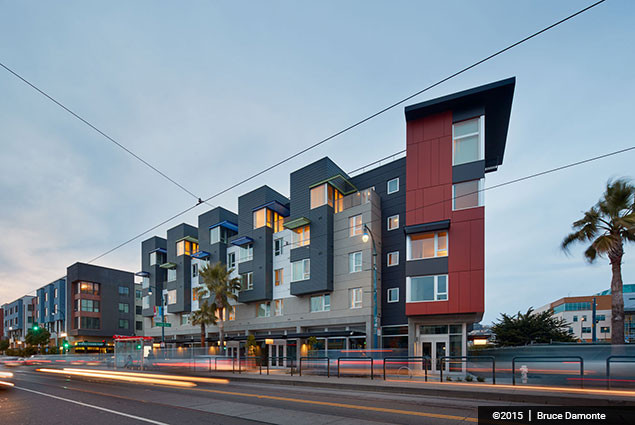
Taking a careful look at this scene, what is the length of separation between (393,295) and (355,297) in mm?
3153

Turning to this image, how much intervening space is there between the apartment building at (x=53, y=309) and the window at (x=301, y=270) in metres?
65.5

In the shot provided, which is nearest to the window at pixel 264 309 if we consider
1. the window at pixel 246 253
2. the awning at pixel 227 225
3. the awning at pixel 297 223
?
the window at pixel 246 253

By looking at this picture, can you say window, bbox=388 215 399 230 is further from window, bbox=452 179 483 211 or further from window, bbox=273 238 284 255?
window, bbox=273 238 284 255

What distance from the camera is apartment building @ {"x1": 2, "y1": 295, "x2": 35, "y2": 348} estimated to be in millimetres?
97750

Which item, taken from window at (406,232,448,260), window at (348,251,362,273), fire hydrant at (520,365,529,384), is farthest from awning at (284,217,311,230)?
fire hydrant at (520,365,529,384)

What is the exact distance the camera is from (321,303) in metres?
33.8

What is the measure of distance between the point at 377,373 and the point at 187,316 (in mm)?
35935

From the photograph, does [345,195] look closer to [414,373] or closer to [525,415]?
[414,373]

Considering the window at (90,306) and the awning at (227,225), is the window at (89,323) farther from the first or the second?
the awning at (227,225)

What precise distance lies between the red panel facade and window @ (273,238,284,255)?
53.4 feet

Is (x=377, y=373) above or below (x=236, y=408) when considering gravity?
below

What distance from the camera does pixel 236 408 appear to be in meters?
10.5

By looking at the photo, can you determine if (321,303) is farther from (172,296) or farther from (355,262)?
(172,296)

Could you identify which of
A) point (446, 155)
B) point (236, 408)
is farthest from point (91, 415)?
point (446, 155)
